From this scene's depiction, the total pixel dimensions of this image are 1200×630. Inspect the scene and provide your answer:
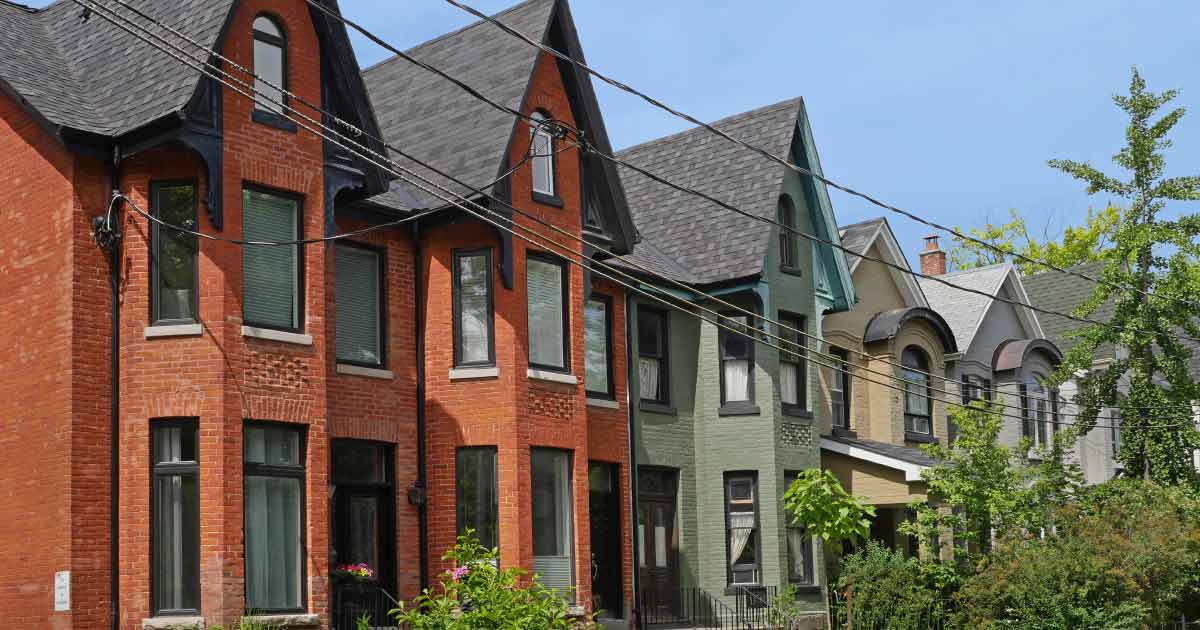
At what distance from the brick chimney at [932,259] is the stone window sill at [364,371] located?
26139mm

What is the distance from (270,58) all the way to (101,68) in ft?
7.74

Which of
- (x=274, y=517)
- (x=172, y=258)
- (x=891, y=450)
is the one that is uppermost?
(x=172, y=258)

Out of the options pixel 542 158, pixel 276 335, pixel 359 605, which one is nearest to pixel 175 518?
pixel 276 335

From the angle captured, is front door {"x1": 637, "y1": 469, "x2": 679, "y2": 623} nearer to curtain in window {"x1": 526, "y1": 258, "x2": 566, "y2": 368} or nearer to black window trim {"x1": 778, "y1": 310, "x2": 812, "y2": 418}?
black window trim {"x1": 778, "y1": 310, "x2": 812, "y2": 418}

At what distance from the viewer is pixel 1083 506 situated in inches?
→ 1087

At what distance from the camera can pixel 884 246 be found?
35500 mm

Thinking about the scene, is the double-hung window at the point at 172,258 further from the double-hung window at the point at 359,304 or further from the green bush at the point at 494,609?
the green bush at the point at 494,609

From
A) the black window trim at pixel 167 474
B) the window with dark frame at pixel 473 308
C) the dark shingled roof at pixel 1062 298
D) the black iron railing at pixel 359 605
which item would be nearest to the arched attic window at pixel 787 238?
the window with dark frame at pixel 473 308

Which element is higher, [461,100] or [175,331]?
[461,100]

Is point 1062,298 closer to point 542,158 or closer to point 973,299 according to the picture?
point 973,299

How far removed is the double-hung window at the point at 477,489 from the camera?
23.0 meters

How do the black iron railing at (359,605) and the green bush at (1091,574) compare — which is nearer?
the black iron railing at (359,605)

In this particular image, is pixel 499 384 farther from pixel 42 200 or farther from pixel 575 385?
pixel 42 200

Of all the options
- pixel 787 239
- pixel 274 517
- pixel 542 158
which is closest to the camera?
pixel 274 517
